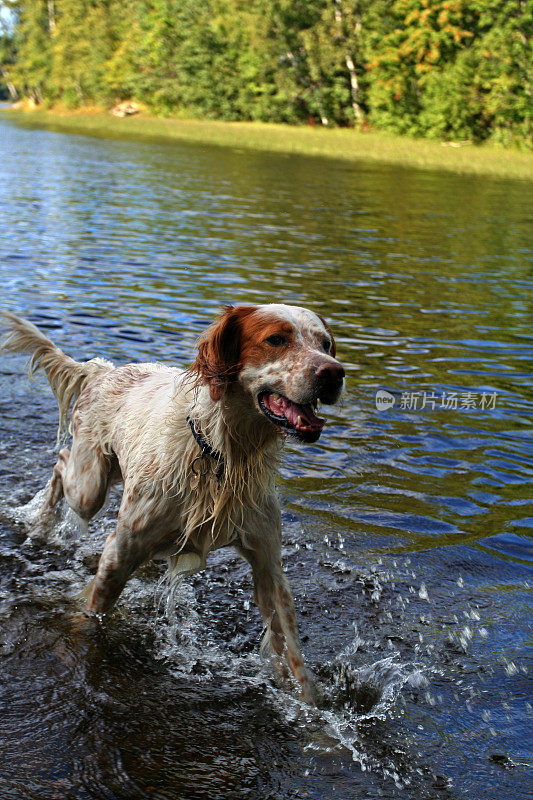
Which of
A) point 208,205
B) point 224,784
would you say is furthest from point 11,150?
point 224,784

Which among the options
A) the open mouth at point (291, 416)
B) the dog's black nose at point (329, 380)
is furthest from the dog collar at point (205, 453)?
the dog's black nose at point (329, 380)

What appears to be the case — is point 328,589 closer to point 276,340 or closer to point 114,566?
point 114,566

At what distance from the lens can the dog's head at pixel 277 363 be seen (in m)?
3.52

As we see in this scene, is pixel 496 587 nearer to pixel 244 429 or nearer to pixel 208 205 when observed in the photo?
pixel 244 429

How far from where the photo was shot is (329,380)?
3.49 metres

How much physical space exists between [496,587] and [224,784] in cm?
238

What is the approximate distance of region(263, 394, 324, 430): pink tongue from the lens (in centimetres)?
355

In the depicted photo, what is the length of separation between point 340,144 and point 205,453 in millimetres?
39925

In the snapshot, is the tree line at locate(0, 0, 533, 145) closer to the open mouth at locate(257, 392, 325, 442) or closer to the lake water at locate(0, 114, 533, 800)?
the lake water at locate(0, 114, 533, 800)

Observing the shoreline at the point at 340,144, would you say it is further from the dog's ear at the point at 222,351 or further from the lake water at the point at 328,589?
the dog's ear at the point at 222,351

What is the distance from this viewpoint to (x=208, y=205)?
20672mm

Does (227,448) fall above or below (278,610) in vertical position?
above

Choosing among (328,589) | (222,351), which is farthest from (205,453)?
(328,589)

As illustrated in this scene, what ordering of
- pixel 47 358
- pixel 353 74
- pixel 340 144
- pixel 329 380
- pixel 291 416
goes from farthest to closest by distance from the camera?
pixel 353 74 < pixel 340 144 < pixel 47 358 < pixel 291 416 < pixel 329 380
